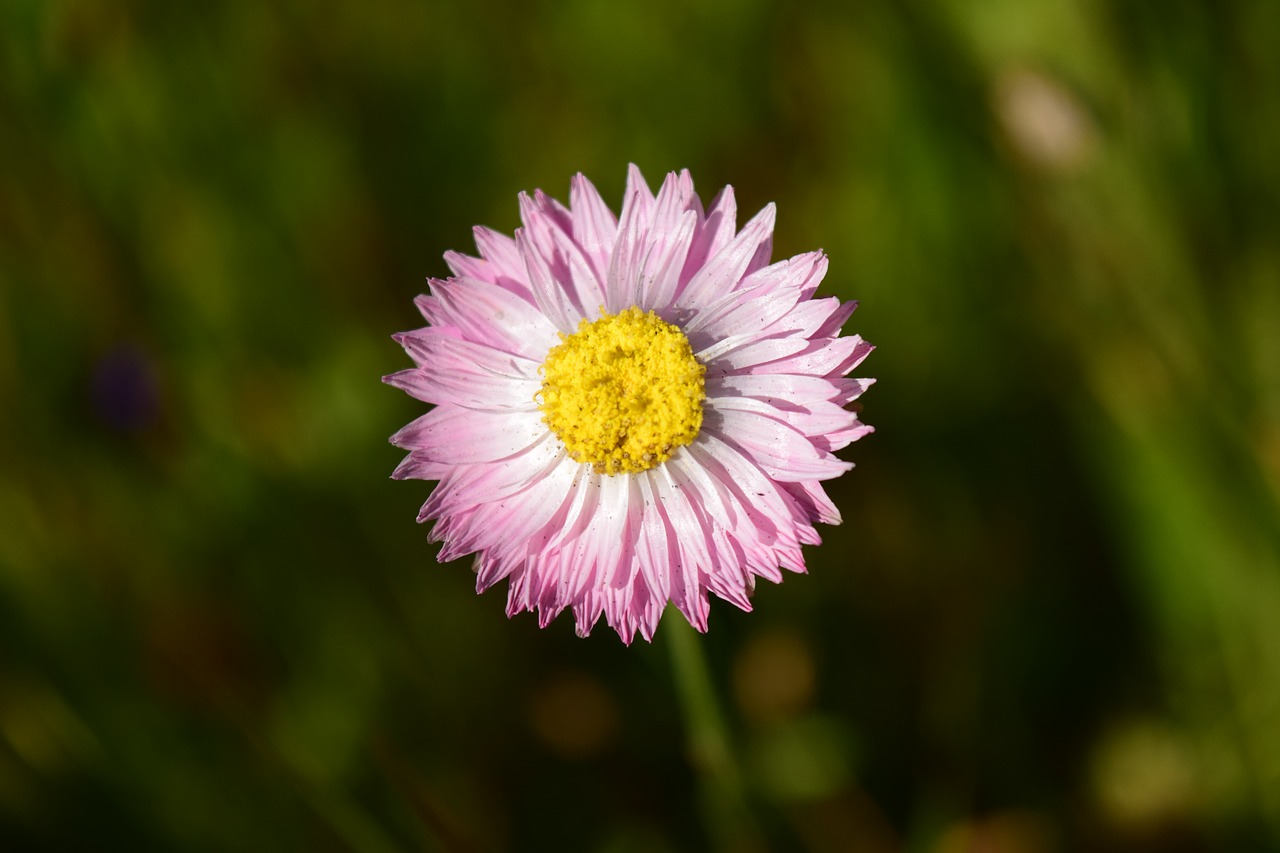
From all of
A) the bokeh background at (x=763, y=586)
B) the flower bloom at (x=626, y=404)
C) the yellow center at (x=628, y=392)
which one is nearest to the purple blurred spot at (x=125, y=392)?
the bokeh background at (x=763, y=586)

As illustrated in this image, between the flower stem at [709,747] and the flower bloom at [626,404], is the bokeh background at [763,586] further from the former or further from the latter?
the flower bloom at [626,404]

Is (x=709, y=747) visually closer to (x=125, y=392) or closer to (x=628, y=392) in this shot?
(x=628, y=392)

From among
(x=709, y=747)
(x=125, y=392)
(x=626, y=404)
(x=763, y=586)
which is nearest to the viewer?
(x=626, y=404)

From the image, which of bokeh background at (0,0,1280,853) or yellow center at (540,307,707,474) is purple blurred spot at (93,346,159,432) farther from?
yellow center at (540,307,707,474)

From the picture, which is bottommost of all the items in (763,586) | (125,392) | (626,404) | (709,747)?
(709,747)

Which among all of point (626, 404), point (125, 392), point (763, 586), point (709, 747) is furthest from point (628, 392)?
point (125, 392)

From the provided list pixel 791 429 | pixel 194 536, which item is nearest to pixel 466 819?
pixel 194 536
